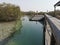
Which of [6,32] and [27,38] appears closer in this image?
[27,38]

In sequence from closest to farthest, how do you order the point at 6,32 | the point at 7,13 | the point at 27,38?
1. the point at 27,38
2. the point at 6,32
3. the point at 7,13

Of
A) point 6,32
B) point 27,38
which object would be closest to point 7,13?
point 6,32

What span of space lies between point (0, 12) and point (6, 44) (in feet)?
72.8

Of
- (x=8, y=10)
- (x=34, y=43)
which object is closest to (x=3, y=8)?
(x=8, y=10)

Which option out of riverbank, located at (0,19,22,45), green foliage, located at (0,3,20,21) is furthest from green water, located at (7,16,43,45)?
green foliage, located at (0,3,20,21)

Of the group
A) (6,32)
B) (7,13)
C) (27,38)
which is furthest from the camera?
(7,13)

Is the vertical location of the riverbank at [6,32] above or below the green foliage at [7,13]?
below

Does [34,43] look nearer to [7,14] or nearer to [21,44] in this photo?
[21,44]

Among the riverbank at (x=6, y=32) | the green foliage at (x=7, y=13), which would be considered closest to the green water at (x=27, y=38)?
the riverbank at (x=6, y=32)

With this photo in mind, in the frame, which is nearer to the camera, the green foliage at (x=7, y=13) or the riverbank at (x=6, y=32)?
the riverbank at (x=6, y=32)

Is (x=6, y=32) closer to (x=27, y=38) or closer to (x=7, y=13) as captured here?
(x=27, y=38)

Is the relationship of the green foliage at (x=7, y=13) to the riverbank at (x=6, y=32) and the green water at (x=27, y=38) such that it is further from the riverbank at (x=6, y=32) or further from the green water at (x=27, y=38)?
the green water at (x=27, y=38)

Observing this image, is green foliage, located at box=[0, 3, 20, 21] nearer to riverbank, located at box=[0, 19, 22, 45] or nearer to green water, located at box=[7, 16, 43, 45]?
riverbank, located at box=[0, 19, 22, 45]

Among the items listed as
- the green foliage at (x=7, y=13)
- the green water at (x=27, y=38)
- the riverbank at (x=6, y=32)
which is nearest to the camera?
the green water at (x=27, y=38)
